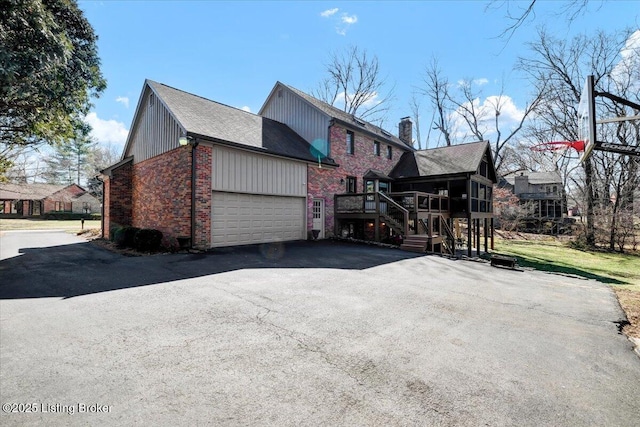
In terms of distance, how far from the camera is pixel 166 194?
11883 mm

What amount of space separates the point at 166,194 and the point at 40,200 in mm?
43156

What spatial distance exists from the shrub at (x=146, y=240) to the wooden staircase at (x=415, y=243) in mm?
10037

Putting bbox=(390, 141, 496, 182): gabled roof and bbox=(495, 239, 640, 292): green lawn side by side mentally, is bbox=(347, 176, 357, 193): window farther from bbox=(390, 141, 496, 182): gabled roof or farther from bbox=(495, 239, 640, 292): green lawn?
bbox=(495, 239, 640, 292): green lawn

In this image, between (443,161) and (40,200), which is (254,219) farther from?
(40,200)

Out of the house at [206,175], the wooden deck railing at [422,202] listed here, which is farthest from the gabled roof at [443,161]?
the house at [206,175]

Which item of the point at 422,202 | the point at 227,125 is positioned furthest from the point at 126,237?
the point at 422,202

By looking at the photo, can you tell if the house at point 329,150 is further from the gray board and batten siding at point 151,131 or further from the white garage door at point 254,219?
the gray board and batten siding at point 151,131

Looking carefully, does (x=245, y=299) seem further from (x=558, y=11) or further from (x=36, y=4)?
(x=36, y=4)

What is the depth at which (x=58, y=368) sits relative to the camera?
304 centimetres

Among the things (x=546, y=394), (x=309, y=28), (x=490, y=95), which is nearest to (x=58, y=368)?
(x=546, y=394)

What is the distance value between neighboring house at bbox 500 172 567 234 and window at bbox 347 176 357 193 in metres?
24.2

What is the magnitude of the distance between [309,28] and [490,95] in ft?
83.3

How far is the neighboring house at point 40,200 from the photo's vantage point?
3944 cm

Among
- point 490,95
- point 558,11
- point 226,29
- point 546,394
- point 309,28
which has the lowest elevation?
point 546,394
